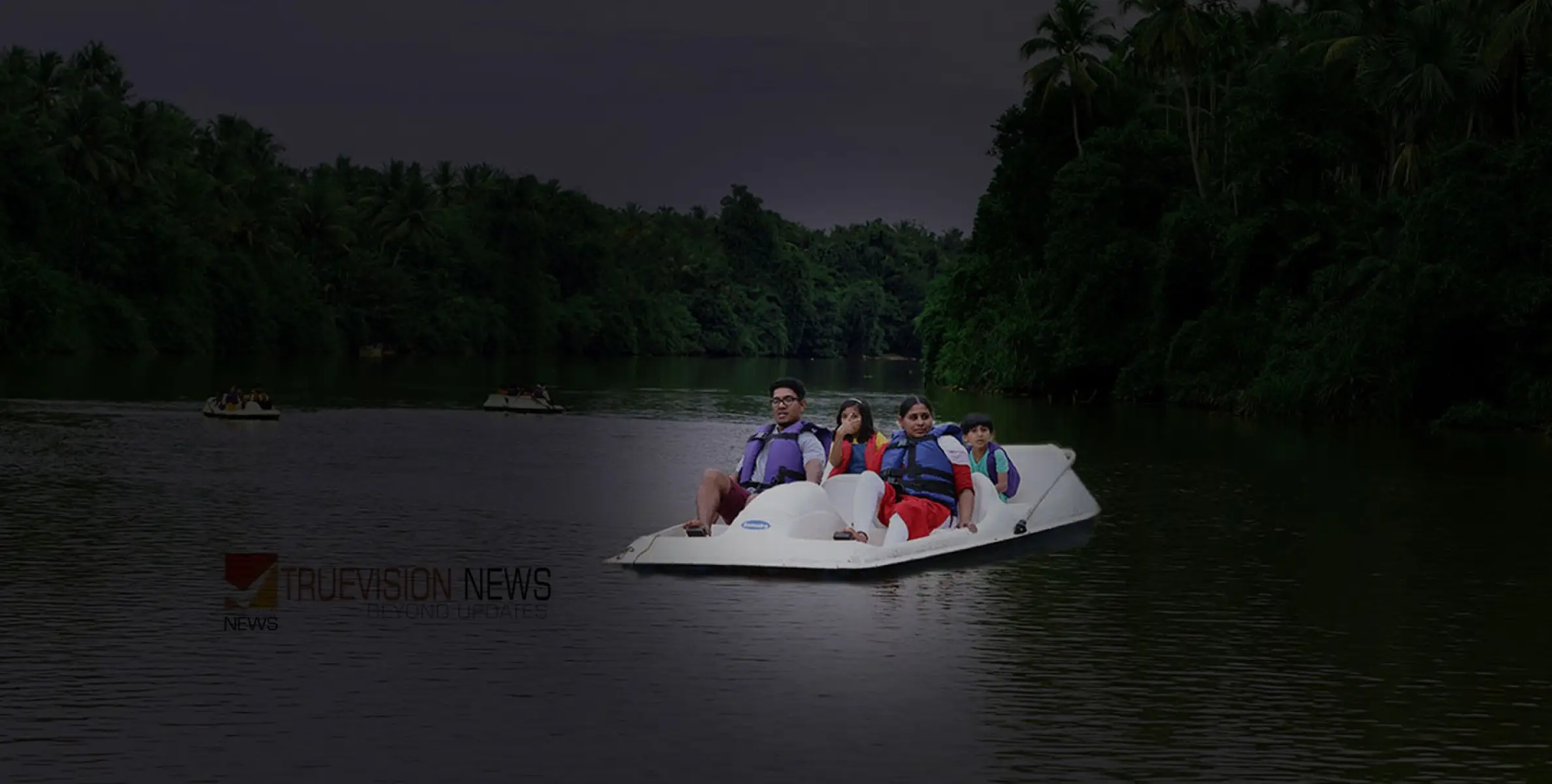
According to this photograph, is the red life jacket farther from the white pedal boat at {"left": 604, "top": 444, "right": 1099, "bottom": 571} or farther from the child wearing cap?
the child wearing cap

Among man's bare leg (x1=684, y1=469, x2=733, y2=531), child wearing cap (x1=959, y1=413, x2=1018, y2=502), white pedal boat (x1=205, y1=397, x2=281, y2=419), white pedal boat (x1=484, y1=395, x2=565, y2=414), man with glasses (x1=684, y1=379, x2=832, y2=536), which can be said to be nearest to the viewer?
man's bare leg (x1=684, y1=469, x2=733, y2=531)

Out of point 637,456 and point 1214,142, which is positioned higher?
point 1214,142

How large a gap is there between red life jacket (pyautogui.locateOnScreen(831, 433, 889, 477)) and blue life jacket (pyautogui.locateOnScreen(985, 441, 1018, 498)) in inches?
65.4

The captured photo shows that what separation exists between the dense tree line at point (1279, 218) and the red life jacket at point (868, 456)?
3181 centimetres

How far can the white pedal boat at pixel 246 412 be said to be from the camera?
47.2 m

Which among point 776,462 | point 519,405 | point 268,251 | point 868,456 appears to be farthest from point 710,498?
point 268,251

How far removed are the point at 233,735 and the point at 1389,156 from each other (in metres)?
53.4

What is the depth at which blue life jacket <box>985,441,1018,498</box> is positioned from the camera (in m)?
21.9

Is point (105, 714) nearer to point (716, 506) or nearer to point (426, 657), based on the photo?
point (426, 657)

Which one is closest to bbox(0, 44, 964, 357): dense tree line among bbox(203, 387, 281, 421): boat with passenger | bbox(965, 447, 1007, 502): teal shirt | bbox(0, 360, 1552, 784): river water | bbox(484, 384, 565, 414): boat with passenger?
bbox(484, 384, 565, 414): boat with passenger

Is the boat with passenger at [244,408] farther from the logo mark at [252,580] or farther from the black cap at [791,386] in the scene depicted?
the black cap at [791,386]

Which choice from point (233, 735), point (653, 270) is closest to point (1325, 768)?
point (233, 735)

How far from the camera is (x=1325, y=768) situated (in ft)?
36.3

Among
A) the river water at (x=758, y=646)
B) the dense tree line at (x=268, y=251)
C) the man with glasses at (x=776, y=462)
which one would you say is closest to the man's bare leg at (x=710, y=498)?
the man with glasses at (x=776, y=462)
